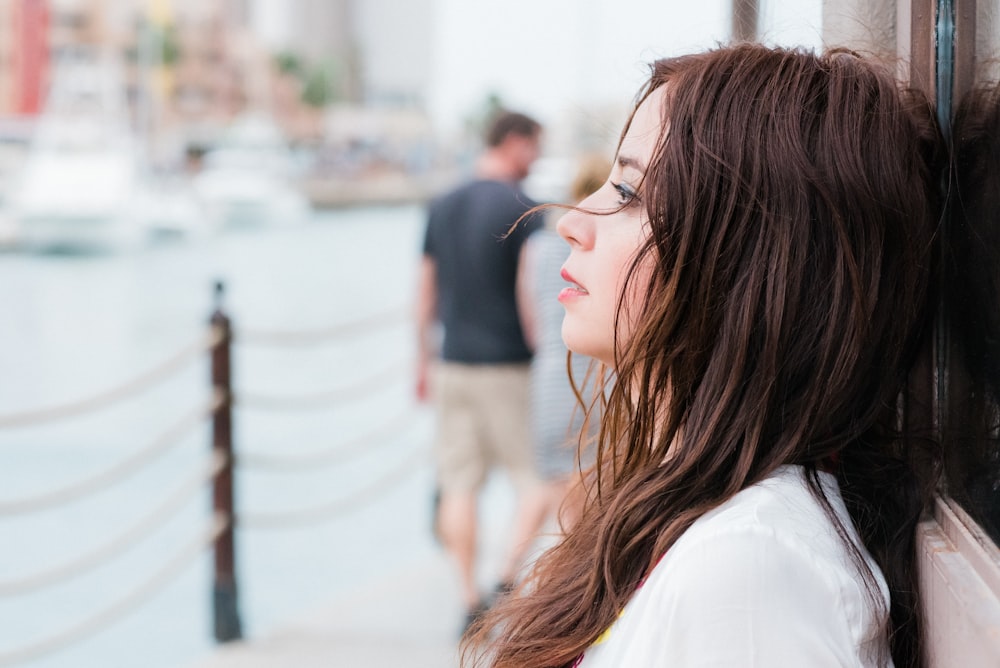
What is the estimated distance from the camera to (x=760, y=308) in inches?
34.6

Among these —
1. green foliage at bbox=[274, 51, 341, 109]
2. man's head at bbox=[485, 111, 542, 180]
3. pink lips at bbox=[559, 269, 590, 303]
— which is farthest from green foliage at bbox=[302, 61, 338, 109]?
pink lips at bbox=[559, 269, 590, 303]

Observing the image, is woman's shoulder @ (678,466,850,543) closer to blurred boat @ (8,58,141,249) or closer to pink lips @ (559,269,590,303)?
pink lips @ (559,269,590,303)

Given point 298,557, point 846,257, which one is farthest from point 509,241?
point 846,257

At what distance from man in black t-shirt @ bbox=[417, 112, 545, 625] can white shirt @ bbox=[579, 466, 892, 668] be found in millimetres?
2932

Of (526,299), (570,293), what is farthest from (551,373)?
(570,293)

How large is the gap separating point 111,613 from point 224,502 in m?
0.48

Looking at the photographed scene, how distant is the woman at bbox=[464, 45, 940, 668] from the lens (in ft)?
2.84

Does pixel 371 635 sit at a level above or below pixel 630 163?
below

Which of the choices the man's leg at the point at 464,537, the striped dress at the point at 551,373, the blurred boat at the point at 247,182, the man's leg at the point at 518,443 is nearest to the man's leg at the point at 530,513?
the man's leg at the point at 518,443

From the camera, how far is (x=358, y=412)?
9.04 m

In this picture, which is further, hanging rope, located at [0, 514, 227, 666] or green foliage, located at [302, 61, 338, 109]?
green foliage, located at [302, 61, 338, 109]

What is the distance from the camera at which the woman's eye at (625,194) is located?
0.96m

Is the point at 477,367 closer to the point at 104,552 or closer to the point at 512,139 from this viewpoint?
the point at 512,139

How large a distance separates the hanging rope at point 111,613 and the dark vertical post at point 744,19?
2593 mm
